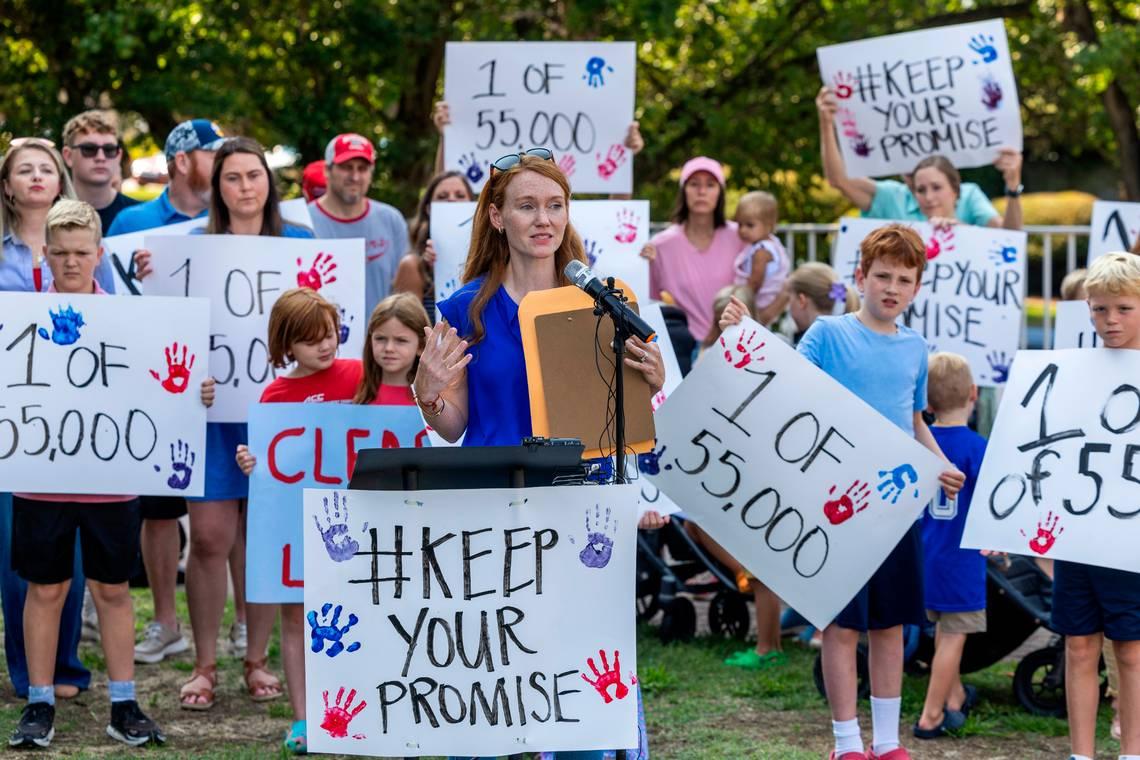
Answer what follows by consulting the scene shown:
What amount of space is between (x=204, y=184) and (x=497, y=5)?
668 centimetres

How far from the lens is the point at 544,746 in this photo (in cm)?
400

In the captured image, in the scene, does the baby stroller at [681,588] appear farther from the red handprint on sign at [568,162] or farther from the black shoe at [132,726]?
the black shoe at [132,726]

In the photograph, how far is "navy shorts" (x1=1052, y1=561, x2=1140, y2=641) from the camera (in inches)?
188

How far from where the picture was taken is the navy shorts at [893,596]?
5.09 meters

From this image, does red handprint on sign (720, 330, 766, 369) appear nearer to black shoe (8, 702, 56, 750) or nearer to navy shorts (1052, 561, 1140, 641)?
navy shorts (1052, 561, 1140, 641)

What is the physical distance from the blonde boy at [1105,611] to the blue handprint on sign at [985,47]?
3.17 m

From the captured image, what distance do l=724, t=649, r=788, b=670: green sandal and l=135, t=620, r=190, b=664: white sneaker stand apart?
245 cm

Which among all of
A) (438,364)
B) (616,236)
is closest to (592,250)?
(616,236)

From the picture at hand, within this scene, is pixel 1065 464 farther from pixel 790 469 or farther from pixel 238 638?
pixel 238 638

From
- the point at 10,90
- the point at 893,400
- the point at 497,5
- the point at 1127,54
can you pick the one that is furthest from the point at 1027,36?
the point at 893,400

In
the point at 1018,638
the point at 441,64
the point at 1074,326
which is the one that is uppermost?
the point at 441,64

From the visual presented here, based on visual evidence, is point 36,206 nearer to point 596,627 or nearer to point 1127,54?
point 596,627

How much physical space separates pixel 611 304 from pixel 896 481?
1601 mm

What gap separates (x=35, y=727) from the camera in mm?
5344
